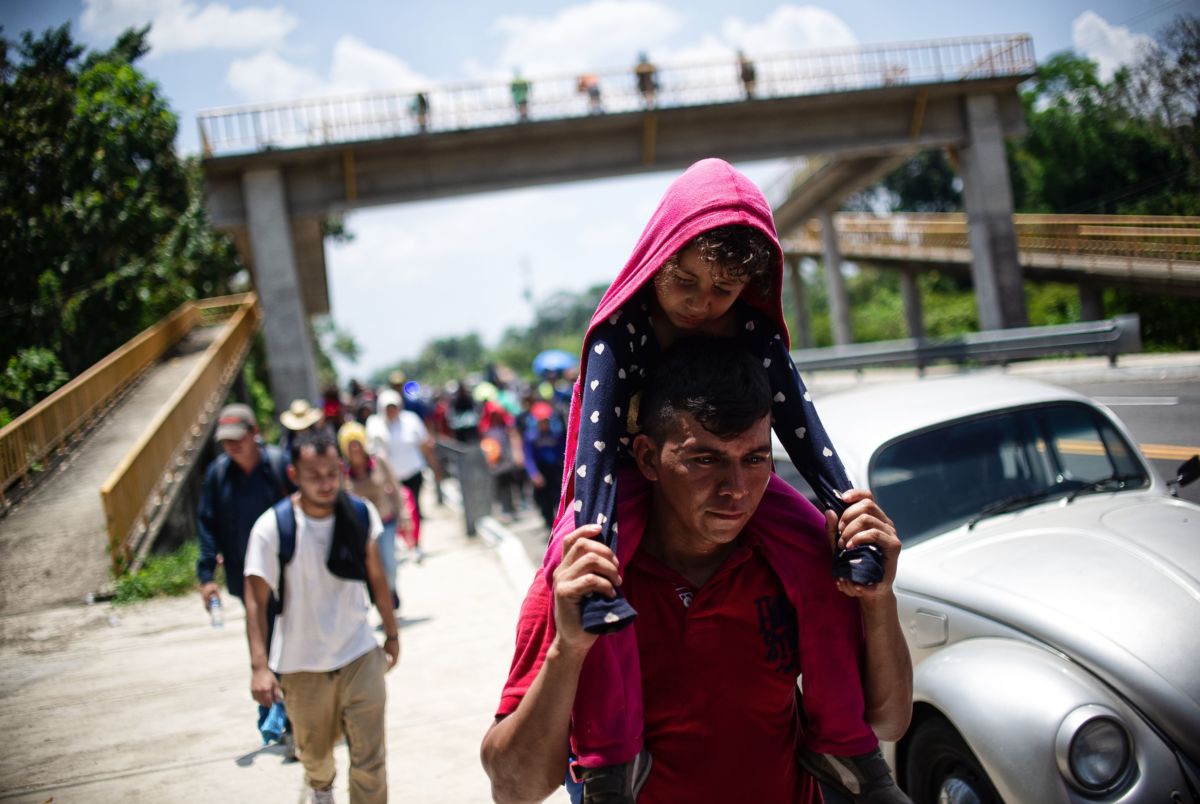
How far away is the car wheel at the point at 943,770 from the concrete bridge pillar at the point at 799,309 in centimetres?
4089

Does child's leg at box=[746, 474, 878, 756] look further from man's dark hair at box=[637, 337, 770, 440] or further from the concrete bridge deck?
the concrete bridge deck

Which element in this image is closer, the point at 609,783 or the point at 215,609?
the point at 609,783

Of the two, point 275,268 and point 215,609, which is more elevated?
point 275,268

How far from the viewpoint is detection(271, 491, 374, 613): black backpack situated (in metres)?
4.21

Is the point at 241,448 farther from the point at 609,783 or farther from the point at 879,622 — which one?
the point at 879,622

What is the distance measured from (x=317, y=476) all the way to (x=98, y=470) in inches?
287

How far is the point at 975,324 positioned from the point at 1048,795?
1204 inches

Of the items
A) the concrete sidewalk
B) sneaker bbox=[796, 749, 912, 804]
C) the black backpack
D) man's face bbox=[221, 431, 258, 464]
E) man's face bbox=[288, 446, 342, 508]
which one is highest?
man's face bbox=[221, 431, 258, 464]

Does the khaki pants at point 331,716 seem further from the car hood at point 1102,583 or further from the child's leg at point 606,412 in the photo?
the child's leg at point 606,412

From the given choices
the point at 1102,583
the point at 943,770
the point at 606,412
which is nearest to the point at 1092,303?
the point at 1102,583

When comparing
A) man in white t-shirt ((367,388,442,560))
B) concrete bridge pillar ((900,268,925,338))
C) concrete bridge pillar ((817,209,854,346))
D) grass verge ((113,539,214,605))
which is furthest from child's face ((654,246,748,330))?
concrete bridge pillar ((900,268,925,338))

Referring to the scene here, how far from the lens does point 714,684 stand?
1.83 m

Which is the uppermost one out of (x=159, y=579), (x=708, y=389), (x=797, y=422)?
(x=708, y=389)

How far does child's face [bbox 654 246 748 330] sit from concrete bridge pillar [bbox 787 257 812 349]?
42407 mm
